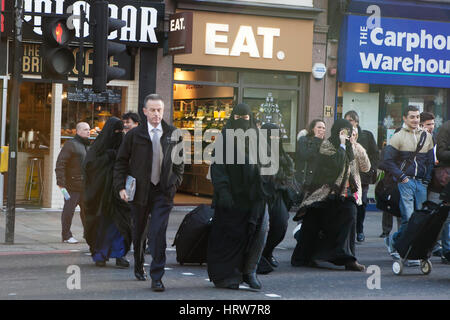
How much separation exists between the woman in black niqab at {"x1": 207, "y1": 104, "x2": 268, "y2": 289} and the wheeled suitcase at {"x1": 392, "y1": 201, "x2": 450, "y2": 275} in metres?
A: 2.05

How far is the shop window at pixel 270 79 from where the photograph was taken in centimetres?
1759

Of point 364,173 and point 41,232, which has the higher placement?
point 364,173

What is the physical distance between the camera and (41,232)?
43.0 feet

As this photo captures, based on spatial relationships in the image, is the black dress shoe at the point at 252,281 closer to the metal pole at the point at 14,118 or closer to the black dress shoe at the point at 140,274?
the black dress shoe at the point at 140,274

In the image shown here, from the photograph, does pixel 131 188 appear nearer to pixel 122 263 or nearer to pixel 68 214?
pixel 122 263

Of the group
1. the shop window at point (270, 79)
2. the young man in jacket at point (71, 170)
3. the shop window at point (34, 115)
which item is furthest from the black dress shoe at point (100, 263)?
the shop window at point (270, 79)

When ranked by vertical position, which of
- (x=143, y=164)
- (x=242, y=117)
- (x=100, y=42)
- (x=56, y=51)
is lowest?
(x=143, y=164)

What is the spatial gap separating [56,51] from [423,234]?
201 inches

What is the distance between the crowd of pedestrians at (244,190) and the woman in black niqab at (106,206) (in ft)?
0.04

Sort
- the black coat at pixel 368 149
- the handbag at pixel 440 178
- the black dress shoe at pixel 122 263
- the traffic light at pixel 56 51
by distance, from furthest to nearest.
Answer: the black coat at pixel 368 149 → the handbag at pixel 440 178 → the traffic light at pixel 56 51 → the black dress shoe at pixel 122 263

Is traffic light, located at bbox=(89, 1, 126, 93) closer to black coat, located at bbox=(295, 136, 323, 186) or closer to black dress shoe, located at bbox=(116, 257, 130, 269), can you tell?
black dress shoe, located at bbox=(116, 257, 130, 269)

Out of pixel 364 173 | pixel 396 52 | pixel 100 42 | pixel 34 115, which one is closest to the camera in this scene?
pixel 100 42

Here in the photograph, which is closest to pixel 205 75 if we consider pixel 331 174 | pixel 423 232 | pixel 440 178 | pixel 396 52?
pixel 396 52
